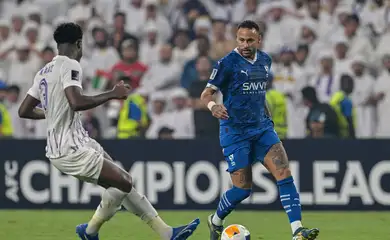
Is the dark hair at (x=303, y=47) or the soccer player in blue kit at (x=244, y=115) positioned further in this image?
the dark hair at (x=303, y=47)

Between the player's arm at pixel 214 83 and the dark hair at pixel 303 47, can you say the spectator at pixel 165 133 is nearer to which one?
the dark hair at pixel 303 47

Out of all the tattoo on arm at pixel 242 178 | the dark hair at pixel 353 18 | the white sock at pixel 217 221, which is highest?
the dark hair at pixel 353 18

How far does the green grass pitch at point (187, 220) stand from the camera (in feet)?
38.8

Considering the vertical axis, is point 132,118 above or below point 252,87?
below

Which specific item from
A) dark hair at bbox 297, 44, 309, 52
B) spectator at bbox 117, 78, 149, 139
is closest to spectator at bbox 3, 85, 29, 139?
spectator at bbox 117, 78, 149, 139

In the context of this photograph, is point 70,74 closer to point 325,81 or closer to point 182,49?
point 325,81

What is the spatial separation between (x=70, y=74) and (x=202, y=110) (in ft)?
24.8

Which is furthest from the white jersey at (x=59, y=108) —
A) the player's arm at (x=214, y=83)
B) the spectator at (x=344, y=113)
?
the spectator at (x=344, y=113)

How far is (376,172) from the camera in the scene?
1498cm

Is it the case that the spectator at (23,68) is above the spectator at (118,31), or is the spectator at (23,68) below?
below

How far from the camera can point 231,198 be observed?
10.1 meters

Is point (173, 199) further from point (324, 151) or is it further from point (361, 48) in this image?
point (361, 48)

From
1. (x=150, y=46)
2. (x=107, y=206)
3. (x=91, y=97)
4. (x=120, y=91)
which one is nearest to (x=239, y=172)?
(x=107, y=206)

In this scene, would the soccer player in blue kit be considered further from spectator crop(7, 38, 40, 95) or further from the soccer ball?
spectator crop(7, 38, 40, 95)
